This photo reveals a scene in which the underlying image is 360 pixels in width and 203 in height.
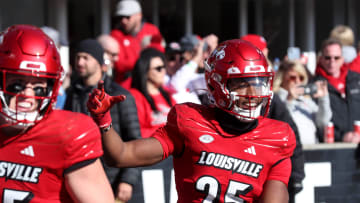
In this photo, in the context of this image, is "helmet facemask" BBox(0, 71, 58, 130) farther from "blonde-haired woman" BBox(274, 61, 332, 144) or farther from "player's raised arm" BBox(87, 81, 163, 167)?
"blonde-haired woman" BBox(274, 61, 332, 144)

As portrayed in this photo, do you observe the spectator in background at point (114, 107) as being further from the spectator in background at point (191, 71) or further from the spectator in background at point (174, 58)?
the spectator in background at point (174, 58)

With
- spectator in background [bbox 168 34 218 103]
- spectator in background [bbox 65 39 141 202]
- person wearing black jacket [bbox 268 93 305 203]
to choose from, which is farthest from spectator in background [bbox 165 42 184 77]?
person wearing black jacket [bbox 268 93 305 203]

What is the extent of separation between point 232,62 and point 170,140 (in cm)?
52

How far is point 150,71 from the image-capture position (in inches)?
186

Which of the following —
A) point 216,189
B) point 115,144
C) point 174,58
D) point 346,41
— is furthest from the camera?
point 346,41

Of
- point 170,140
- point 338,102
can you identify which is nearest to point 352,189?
point 338,102

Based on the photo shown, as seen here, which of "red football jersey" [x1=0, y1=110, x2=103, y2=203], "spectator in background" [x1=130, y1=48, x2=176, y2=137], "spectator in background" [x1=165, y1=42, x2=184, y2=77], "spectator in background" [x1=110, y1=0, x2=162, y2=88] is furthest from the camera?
"spectator in background" [x1=110, y1=0, x2=162, y2=88]

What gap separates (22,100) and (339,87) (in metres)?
3.79

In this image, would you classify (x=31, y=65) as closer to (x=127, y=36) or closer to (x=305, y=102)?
(x=305, y=102)

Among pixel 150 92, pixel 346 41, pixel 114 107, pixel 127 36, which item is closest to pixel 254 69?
pixel 114 107

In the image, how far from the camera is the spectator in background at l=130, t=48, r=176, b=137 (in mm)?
4535

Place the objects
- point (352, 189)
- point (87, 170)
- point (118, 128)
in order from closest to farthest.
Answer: point (87, 170) < point (118, 128) < point (352, 189)

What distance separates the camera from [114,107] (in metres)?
3.96

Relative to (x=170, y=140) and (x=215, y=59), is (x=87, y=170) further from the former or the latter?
(x=215, y=59)
